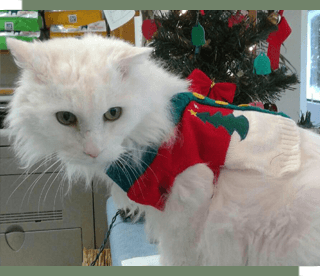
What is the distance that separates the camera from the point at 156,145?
2.30ft

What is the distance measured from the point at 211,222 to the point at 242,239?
0.08m

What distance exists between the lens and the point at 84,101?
1.77 ft

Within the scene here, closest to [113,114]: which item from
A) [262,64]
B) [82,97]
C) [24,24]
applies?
[82,97]

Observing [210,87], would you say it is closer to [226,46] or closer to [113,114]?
[226,46]

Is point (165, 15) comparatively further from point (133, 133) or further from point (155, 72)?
point (133, 133)

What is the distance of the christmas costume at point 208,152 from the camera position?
0.68 metres

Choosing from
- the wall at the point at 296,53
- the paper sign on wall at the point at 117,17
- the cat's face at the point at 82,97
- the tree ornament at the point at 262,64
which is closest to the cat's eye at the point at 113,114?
the cat's face at the point at 82,97

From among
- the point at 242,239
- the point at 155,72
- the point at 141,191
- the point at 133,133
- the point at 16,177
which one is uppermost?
the point at 155,72

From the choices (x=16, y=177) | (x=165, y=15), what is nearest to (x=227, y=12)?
(x=165, y=15)

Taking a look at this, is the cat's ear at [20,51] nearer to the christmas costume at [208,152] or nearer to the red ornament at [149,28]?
the christmas costume at [208,152]

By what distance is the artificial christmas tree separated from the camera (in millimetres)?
1160

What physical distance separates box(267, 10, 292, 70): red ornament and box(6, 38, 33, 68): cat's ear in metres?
0.98

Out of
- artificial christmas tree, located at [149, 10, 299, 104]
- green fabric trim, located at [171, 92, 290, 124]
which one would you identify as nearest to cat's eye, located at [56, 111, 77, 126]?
green fabric trim, located at [171, 92, 290, 124]

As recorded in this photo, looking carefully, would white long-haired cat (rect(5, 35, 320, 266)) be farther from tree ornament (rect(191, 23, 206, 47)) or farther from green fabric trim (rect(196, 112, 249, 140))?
tree ornament (rect(191, 23, 206, 47))
